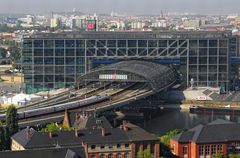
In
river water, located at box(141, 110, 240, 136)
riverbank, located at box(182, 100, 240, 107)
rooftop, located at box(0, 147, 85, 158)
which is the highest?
rooftop, located at box(0, 147, 85, 158)

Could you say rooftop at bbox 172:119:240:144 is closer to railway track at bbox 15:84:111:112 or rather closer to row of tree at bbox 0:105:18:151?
row of tree at bbox 0:105:18:151

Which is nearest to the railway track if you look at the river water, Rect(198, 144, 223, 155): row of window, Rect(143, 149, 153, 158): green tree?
the river water

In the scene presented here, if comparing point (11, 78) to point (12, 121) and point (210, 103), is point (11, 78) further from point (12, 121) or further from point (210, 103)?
point (12, 121)

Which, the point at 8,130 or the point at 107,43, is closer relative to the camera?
the point at 8,130

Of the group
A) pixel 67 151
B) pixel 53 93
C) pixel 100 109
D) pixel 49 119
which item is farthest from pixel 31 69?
pixel 67 151

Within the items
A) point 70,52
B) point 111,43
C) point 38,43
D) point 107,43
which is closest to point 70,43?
point 70,52

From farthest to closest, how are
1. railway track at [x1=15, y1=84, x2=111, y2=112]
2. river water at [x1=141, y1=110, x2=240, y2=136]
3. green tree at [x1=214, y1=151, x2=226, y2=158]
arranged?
railway track at [x1=15, y1=84, x2=111, y2=112], river water at [x1=141, y1=110, x2=240, y2=136], green tree at [x1=214, y1=151, x2=226, y2=158]

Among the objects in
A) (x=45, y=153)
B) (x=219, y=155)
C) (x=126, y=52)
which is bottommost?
(x=219, y=155)

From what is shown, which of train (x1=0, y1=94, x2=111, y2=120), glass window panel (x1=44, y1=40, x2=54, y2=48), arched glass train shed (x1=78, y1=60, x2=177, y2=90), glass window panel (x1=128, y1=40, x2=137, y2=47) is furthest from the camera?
glass window panel (x1=128, y1=40, x2=137, y2=47)
